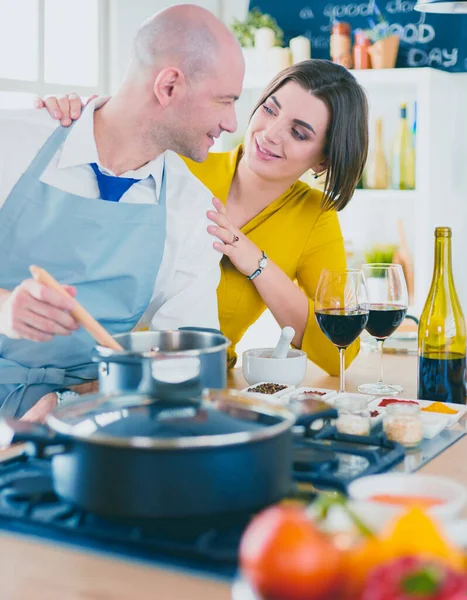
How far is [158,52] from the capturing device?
5.96 feet

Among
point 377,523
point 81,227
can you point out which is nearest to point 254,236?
point 81,227

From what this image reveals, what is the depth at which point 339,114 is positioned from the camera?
2227 millimetres

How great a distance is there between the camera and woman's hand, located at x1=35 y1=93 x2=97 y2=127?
6.04ft

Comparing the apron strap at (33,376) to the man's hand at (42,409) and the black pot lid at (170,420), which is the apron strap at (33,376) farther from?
the black pot lid at (170,420)

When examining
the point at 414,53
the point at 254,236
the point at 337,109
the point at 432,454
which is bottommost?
the point at 432,454

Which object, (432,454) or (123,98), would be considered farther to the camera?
(123,98)

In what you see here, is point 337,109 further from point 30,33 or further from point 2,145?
point 30,33

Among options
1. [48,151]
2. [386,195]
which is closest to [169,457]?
[48,151]

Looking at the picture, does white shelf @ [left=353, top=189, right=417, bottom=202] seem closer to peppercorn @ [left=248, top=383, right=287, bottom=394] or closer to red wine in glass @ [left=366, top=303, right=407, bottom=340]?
red wine in glass @ [left=366, top=303, right=407, bottom=340]

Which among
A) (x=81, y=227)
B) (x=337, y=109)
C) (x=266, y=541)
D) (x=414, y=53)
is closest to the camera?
(x=266, y=541)

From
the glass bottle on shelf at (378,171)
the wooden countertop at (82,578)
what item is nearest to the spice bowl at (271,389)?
the wooden countertop at (82,578)

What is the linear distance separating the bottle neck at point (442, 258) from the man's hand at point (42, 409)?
0.75 m

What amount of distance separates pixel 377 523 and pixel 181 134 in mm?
1214

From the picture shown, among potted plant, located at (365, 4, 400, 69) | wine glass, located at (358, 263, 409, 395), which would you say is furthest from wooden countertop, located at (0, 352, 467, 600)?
potted plant, located at (365, 4, 400, 69)
